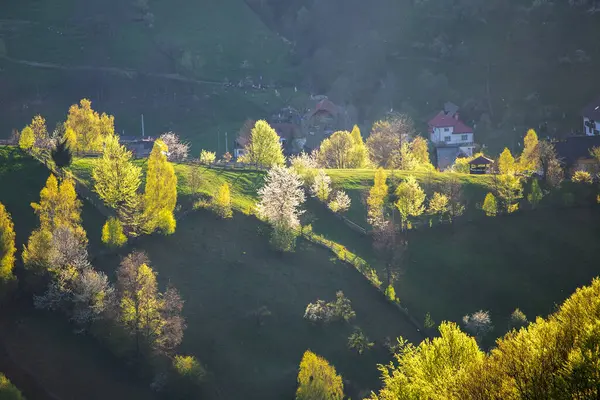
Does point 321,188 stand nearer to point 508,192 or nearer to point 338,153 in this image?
point 508,192

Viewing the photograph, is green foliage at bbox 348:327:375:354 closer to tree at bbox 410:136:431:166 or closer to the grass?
the grass

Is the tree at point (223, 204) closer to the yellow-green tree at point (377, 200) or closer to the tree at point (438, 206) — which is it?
the yellow-green tree at point (377, 200)

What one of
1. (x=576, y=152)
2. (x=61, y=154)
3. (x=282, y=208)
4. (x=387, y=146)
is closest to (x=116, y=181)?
(x=61, y=154)

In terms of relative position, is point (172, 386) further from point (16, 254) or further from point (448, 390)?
point (448, 390)

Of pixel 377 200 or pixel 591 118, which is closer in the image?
pixel 377 200

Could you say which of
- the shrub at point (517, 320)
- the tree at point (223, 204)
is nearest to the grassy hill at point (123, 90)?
the tree at point (223, 204)
